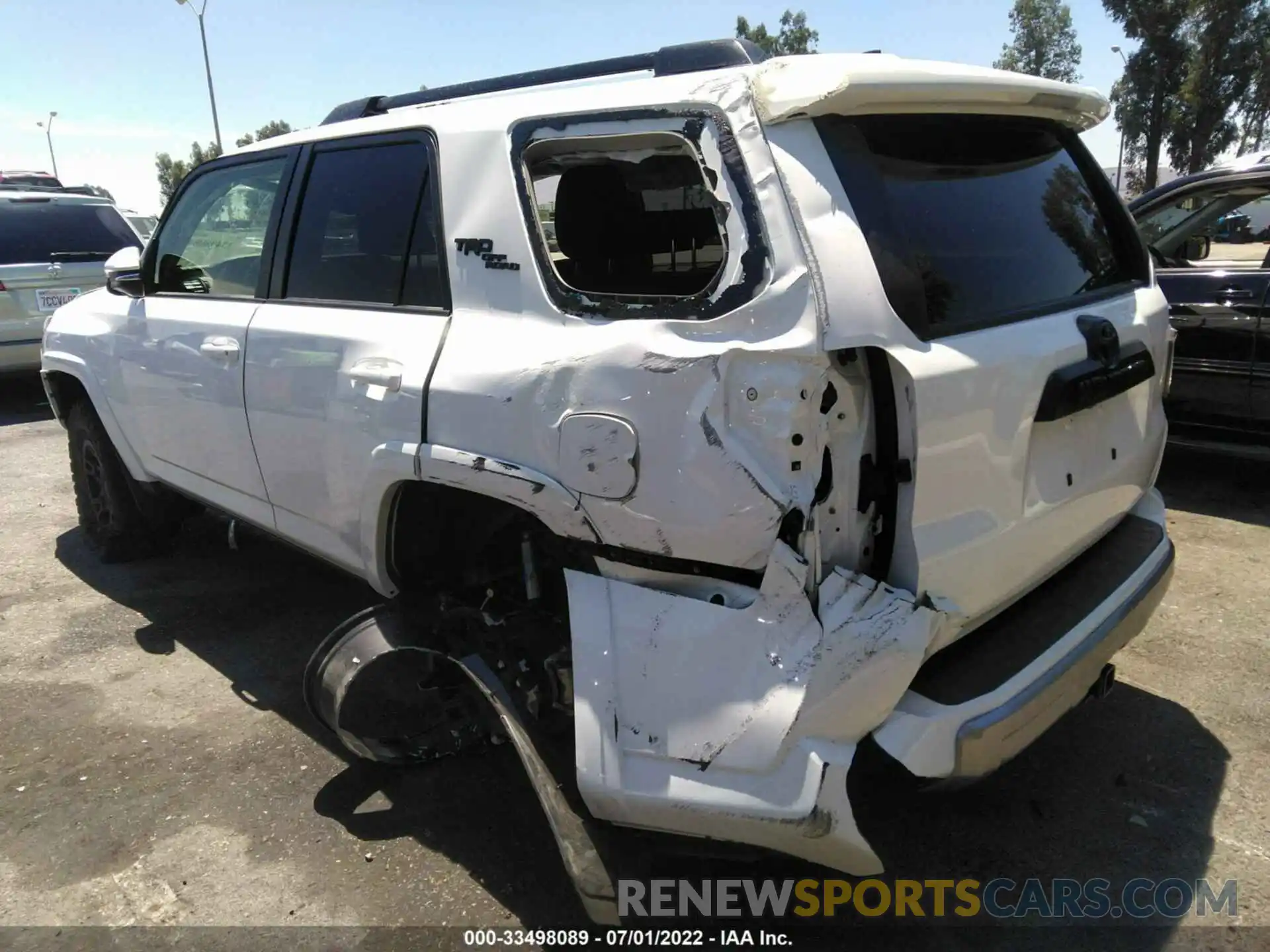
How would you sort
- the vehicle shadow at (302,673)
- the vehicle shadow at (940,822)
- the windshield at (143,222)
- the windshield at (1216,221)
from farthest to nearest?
the windshield at (143,222), the windshield at (1216,221), the vehicle shadow at (302,673), the vehicle shadow at (940,822)

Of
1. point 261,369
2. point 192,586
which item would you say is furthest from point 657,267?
point 192,586

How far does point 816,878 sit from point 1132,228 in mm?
2162

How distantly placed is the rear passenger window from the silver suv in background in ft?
19.8

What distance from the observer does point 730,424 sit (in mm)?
1870

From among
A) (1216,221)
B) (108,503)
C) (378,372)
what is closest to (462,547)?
(378,372)

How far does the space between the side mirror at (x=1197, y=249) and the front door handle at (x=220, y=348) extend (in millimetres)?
4927

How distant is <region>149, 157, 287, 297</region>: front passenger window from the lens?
11.0 ft

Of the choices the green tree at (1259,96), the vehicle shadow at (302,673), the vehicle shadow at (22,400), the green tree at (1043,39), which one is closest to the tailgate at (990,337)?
the vehicle shadow at (302,673)

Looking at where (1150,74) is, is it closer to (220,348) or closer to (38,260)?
(38,260)

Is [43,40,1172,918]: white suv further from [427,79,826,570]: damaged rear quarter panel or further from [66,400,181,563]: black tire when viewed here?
[66,400,181,563]: black tire

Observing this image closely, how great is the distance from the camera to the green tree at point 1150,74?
107 ft

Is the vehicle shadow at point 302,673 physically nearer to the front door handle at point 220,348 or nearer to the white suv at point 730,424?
the white suv at point 730,424

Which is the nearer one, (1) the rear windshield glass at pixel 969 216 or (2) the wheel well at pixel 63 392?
(1) the rear windshield glass at pixel 969 216

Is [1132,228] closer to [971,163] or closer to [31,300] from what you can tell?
[971,163]
